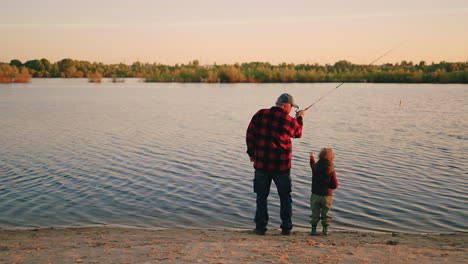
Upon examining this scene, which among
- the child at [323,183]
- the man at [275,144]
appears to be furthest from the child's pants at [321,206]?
the man at [275,144]

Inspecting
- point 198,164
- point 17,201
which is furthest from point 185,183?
point 17,201

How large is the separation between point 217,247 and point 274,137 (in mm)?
1740

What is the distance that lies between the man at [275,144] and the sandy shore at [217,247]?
75 centimetres

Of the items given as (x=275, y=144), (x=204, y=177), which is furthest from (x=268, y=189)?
(x=204, y=177)

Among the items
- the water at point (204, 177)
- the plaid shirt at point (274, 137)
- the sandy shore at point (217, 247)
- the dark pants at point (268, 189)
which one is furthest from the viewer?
the water at point (204, 177)

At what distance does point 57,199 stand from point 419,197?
7285 millimetres

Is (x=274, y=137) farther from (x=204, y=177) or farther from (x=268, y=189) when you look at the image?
(x=204, y=177)

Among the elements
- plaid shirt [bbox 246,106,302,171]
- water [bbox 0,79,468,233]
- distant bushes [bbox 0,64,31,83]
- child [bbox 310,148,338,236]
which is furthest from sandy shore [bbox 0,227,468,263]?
distant bushes [bbox 0,64,31,83]

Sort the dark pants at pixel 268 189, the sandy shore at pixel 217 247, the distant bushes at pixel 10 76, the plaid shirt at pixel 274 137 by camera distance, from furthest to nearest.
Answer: the distant bushes at pixel 10 76 < the dark pants at pixel 268 189 < the plaid shirt at pixel 274 137 < the sandy shore at pixel 217 247

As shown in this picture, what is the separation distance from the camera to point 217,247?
5.44 m

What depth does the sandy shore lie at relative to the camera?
5000 mm

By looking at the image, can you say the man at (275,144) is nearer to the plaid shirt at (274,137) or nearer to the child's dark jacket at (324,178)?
the plaid shirt at (274,137)

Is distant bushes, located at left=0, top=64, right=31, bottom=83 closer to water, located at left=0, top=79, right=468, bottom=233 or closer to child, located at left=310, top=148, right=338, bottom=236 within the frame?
water, located at left=0, top=79, right=468, bottom=233

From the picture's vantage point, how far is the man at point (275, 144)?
6145 millimetres
